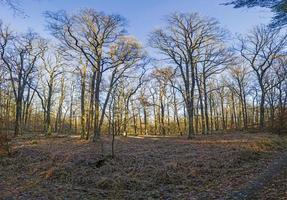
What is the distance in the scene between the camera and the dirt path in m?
10.1

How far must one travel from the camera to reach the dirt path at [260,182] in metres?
10.1

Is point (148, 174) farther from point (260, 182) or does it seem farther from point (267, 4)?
point (267, 4)

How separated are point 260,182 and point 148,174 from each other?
189 inches

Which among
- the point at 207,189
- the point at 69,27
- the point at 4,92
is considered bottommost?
the point at 207,189

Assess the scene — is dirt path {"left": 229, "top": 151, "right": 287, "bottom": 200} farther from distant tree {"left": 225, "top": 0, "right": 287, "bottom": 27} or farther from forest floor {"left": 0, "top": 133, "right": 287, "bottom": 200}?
distant tree {"left": 225, "top": 0, "right": 287, "bottom": 27}

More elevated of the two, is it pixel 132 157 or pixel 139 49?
pixel 139 49

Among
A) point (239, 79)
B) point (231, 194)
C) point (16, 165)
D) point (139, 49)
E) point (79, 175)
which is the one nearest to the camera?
point (231, 194)

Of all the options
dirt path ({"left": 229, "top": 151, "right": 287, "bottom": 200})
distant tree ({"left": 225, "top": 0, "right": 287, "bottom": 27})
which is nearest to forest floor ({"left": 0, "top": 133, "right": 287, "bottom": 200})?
dirt path ({"left": 229, "top": 151, "right": 287, "bottom": 200})

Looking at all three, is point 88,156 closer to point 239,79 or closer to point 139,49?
point 139,49

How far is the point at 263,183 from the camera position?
1152 cm

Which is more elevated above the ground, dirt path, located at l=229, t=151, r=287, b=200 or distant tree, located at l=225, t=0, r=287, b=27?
distant tree, located at l=225, t=0, r=287, b=27

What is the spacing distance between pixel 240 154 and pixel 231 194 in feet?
24.2

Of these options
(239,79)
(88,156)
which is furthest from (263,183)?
(239,79)

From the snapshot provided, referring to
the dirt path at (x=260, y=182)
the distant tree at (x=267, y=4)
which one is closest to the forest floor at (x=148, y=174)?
the dirt path at (x=260, y=182)
